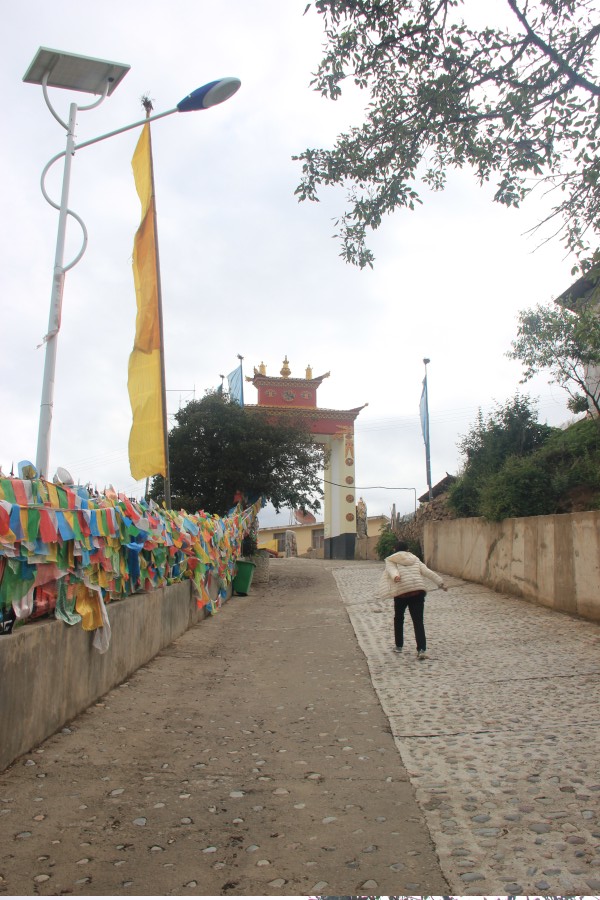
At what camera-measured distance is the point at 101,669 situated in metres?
6.15

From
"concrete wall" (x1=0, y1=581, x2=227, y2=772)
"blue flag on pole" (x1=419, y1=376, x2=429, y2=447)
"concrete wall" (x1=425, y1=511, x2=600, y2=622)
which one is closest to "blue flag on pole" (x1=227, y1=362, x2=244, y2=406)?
"blue flag on pole" (x1=419, y1=376, x2=429, y2=447)

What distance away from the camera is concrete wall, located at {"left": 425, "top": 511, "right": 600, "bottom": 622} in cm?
998

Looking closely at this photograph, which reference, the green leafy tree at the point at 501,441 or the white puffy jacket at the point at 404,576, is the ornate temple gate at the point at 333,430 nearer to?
the green leafy tree at the point at 501,441

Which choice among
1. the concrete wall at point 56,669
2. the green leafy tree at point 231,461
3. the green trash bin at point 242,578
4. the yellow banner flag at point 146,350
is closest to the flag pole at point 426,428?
the green leafy tree at point 231,461

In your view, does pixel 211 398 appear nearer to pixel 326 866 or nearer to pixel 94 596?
pixel 94 596

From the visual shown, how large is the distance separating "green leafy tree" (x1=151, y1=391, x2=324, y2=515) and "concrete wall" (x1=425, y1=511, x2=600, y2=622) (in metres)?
5.53

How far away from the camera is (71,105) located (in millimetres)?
8562

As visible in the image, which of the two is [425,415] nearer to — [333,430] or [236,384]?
[236,384]

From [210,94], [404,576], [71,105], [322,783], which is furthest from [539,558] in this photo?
[71,105]

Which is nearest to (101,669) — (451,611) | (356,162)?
(356,162)

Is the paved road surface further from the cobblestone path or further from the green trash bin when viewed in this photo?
the green trash bin

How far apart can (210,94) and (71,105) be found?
5.80 ft

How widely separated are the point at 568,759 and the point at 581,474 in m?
10.0

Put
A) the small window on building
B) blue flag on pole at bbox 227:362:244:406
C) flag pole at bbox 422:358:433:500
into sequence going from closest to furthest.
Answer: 1. blue flag on pole at bbox 227:362:244:406
2. flag pole at bbox 422:358:433:500
3. the small window on building
